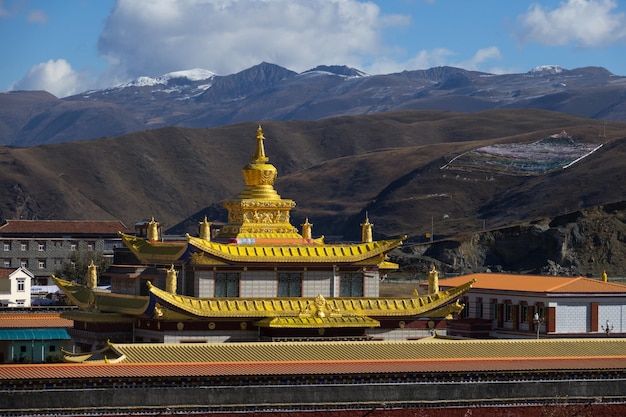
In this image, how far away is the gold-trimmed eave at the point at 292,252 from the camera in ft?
161

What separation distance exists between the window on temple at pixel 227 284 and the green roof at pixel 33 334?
21.5 m

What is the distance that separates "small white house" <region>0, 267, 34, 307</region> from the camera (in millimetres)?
111750

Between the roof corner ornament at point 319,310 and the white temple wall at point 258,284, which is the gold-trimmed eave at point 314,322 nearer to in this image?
the roof corner ornament at point 319,310

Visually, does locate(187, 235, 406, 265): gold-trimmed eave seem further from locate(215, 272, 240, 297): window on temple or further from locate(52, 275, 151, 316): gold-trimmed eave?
locate(52, 275, 151, 316): gold-trimmed eave

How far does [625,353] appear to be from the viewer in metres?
48.1

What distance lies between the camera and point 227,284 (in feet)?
162

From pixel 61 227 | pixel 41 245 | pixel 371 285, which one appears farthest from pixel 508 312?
pixel 61 227

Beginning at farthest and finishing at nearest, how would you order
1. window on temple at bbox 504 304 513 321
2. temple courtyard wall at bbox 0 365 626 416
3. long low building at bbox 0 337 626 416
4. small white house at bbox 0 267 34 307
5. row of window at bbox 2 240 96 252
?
row of window at bbox 2 240 96 252
small white house at bbox 0 267 34 307
window on temple at bbox 504 304 513 321
long low building at bbox 0 337 626 416
temple courtyard wall at bbox 0 365 626 416

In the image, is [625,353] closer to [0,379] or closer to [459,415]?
[459,415]

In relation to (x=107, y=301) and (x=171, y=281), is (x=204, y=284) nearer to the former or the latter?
(x=171, y=281)

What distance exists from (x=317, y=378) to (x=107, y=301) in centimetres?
1285

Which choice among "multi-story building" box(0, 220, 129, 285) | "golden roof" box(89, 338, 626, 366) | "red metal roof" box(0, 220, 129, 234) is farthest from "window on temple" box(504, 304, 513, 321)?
"red metal roof" box(0, 220, 129, 234)

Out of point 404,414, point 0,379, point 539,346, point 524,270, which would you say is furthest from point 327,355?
point 524,270

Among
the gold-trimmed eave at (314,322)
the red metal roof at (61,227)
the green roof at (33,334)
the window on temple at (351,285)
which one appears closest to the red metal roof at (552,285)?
the window on temple at (351,285)
